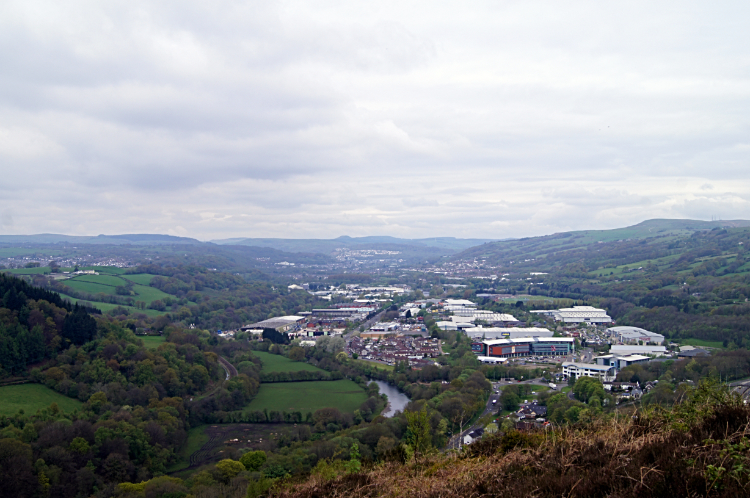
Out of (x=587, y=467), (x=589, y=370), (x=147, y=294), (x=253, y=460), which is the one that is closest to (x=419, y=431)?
(x=587, y=467)

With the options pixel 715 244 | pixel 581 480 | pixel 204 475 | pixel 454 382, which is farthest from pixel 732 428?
pixel 715 244

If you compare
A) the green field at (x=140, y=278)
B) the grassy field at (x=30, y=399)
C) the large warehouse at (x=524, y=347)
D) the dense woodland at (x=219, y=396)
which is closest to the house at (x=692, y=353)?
the dense woodland at (x=219, y=396)

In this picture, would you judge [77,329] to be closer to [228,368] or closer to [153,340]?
[153,340]

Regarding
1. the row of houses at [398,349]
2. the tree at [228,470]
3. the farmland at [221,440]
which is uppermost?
the tree at [228,470]

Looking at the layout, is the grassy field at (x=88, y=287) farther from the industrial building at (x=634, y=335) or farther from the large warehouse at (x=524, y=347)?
the industrial building at (x=634, y=335)

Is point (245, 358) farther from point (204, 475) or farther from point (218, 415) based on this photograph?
point (204, 475)

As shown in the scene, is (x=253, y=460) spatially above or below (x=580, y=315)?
above
